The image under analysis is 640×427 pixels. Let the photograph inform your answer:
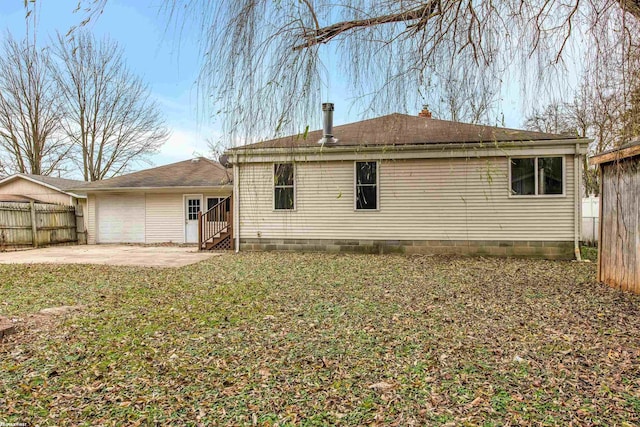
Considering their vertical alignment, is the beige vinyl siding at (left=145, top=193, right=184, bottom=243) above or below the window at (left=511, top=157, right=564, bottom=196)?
below

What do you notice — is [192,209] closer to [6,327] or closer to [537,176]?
[6,327]

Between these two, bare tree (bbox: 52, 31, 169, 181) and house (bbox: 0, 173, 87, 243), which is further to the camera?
bare tree (bbox: 52, 31, 169, 181)

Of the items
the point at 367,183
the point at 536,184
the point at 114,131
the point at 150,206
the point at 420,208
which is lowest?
the point at 420,208

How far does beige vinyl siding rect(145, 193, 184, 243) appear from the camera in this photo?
14273 millimetres

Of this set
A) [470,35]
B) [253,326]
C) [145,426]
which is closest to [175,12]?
[470,35]

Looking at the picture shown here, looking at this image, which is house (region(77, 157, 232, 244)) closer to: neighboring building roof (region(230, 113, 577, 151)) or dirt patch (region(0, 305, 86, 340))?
neighboring building roof (region(230, 113, 577, 151))

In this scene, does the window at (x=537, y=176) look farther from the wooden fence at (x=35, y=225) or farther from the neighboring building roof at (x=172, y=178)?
the wooden fence at (x=35, y=225)

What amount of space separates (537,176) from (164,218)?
1311 cm

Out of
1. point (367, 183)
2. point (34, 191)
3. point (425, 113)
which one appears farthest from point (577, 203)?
point (34, 191)

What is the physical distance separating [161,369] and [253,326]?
1.19 meters

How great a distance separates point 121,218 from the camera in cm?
1472

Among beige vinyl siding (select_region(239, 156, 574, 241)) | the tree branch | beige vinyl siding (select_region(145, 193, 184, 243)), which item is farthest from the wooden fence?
the tree branch

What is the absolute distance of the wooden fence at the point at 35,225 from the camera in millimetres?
12828

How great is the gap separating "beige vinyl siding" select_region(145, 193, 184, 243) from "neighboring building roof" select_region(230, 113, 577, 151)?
23.3 feet
